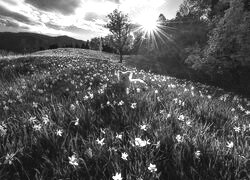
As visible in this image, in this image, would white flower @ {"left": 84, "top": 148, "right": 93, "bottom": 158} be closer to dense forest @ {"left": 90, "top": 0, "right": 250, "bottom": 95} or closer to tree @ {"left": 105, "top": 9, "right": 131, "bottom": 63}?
dense forest @ {"left": 90, "top": 0, "right": 250, "bottom": 95}

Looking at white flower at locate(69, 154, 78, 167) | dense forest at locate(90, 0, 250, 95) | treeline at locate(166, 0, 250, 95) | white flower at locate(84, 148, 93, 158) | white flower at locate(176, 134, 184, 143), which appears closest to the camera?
white flower at locate(69, 154, 78, 167)

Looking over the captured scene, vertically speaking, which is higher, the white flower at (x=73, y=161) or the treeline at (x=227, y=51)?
the treeline at (x=227, y=51)

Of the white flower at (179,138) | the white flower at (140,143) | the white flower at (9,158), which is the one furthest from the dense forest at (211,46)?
the white flower at (9,158)

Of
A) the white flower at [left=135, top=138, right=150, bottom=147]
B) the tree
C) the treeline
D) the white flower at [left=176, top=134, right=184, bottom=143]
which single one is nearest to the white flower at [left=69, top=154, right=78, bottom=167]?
the white flower at [left=135, top=138, right=150, bottom=147]

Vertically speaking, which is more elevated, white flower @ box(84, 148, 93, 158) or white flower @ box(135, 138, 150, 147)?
white flower @ box(135, 138, 150, 147)

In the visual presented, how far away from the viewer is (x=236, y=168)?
206 centimetres

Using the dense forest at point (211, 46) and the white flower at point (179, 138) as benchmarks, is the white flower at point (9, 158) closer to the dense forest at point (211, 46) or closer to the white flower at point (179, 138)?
the white flower at point (179, 138)

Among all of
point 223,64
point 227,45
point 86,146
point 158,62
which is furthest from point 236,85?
point 86,146

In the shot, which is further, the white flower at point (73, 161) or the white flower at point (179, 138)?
the white flower at point (179, 138)

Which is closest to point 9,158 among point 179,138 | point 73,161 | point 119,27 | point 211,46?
point 73,161

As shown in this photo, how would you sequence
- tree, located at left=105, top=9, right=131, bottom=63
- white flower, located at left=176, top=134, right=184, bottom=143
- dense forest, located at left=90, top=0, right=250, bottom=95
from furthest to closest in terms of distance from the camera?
tree, located at left=105, top=9, right=131, bottom=63
dense forest, located at left=90, top=0, right=250, bottom=95
white flower, located at left=176, top=134, right=184, bottom=143

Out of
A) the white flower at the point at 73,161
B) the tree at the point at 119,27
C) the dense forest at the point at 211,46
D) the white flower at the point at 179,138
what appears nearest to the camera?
the white flower at the point at 73,161

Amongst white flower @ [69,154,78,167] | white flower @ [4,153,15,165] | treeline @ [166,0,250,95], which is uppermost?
treeline @ [166,0,250,95]

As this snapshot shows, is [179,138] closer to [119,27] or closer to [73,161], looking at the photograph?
[73,161]
